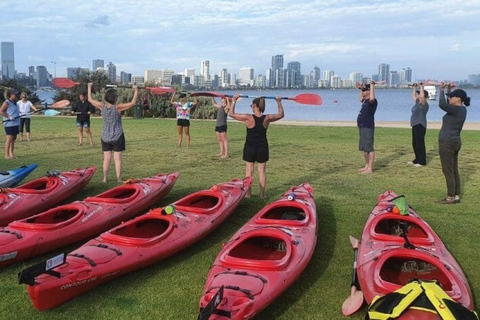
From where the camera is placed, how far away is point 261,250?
15.3 ft

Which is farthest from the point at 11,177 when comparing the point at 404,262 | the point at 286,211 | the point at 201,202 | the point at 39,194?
the point at 404,262

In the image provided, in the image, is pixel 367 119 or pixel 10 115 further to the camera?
pixel 10 115

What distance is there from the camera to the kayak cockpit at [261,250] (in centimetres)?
370

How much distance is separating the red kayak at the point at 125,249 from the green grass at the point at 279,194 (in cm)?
16

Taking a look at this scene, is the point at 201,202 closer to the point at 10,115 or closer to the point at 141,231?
the point at 141,231

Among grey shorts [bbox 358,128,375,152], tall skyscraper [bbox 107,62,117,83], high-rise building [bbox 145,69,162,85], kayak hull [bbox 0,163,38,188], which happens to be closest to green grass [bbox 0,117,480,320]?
grey shorts [bbox 358,128,375,152]

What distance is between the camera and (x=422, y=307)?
2.87 metres

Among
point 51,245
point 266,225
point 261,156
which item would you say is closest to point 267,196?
point 261,156

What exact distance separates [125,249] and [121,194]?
7.59 ft

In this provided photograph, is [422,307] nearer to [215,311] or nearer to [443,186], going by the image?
[215,311]

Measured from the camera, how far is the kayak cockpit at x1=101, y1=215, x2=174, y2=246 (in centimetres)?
425

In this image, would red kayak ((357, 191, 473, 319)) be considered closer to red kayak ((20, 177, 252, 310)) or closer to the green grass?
the green grass

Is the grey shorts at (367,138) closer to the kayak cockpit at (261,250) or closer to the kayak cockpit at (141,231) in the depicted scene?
the kayak cockpit at (261,250)

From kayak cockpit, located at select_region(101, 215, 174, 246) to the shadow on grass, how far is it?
1.40m
